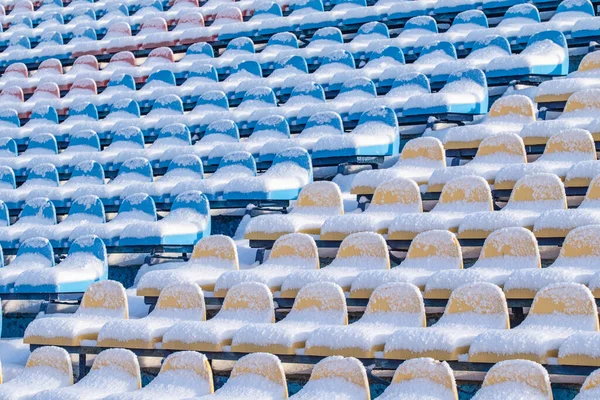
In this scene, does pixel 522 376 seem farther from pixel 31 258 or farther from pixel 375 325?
pixel 31 258

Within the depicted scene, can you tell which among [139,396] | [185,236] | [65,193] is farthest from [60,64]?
[139,396]

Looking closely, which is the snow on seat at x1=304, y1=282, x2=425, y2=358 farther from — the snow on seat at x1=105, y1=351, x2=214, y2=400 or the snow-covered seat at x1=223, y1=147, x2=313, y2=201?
the snow-covered seat at x1=223, y1=147, x2=313, y2=201

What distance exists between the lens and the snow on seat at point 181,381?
3.93 m

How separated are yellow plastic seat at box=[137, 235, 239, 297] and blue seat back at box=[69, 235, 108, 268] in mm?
445

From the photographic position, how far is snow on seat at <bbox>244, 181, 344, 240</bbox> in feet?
16.8

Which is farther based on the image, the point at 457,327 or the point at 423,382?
the point at 457,327

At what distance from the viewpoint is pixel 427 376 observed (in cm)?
339

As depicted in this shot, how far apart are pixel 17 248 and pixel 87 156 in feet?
3.58

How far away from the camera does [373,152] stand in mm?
5754

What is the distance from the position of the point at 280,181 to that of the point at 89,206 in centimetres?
120

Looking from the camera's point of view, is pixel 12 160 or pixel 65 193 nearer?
pixel 65 193


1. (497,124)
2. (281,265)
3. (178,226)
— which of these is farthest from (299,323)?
(497,124)

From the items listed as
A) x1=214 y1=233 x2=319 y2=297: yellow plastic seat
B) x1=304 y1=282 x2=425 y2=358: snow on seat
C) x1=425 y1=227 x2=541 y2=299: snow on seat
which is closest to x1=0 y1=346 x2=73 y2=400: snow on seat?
x1=214 y1=233 x2=319 y2=297: yellow plastic seat

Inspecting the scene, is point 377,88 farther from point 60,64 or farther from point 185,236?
point 60,64
